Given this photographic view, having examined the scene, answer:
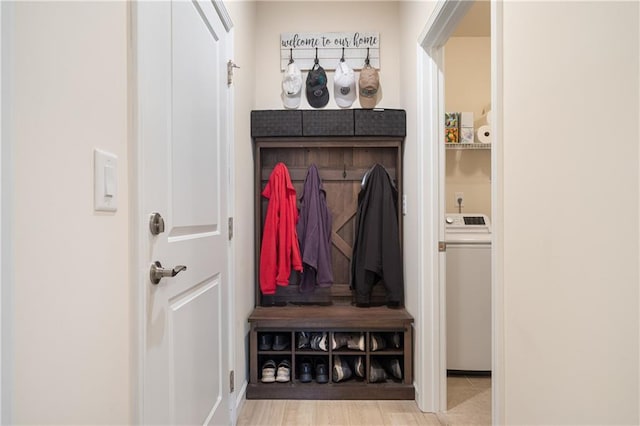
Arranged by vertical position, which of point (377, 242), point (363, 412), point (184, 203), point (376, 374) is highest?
point (184, 203)

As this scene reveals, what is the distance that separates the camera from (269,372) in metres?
2.21

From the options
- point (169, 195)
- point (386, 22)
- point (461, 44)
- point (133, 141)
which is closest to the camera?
point (133, 141)

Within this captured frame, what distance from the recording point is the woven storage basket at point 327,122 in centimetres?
239

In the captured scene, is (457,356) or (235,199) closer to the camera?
(235,199)

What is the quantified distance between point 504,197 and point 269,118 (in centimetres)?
169

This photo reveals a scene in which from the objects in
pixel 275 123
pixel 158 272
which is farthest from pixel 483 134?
pixel 158 272

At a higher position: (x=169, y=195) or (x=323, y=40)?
(x=323, y=40)

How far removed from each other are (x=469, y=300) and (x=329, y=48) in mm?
2052

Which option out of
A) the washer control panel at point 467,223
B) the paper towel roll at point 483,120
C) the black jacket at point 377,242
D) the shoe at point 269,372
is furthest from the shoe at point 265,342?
the paper towel roll at point 483,120

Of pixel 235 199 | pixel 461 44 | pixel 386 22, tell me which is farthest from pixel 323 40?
pixel 235 199

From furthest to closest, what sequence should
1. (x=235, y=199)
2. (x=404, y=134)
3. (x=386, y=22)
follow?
(x=386, y=22) → (x=404, y=134) → (x=235, y=199)

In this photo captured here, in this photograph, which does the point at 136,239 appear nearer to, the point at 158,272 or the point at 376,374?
the point at 158,272

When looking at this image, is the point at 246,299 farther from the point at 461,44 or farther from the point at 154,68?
the point at 461,44

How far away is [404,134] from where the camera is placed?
7.75ft
